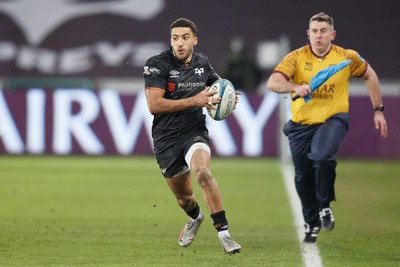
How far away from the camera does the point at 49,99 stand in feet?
69.4

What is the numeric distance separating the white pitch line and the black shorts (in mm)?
1431

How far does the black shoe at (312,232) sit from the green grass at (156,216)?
8.1 inches

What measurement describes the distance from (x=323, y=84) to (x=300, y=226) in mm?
2280

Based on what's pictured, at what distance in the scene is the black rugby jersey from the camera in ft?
30.1

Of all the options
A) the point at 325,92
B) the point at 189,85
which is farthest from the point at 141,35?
the point at 189,85

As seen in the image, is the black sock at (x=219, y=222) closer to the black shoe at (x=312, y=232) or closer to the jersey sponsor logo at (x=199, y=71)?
the jersey sponsor logo at (x=199, y=71)

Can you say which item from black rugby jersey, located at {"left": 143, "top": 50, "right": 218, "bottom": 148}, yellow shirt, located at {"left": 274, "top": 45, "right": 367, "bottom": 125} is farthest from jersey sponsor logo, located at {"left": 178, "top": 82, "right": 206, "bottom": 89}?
yellow shirt, located at {"left": 274, "top": 45, "right": 367, "bottom": 125}

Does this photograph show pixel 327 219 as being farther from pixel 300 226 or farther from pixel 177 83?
pixel 177 83

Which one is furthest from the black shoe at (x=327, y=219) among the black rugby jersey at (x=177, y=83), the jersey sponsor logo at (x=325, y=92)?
the black rugby jersey at (x=177, y=83)

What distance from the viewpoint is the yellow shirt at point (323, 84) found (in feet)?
32.7

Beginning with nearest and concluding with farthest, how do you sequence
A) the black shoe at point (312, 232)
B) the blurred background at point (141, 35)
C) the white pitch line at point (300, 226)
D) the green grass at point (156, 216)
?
the white pitch line at point (300, 226), the green grass at point (156, 216), the black shoe at point (312, 232), the blurred background at point (141, 35)

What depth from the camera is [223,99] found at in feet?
29.7

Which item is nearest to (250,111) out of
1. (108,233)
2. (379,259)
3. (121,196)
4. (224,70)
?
(224,70)

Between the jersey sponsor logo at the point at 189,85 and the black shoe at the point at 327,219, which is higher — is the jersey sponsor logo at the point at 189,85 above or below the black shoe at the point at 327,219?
above
